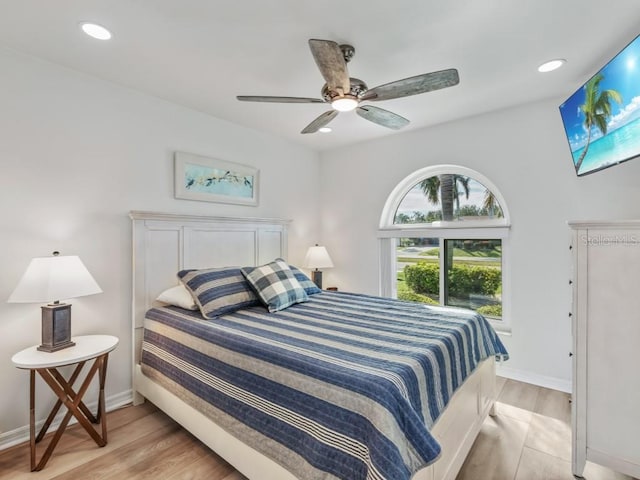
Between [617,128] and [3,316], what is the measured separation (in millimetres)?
3965

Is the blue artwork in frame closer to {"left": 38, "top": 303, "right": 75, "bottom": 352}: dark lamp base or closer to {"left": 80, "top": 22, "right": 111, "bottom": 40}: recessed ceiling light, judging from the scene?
{"left": 80, "top": 22, "right": 111, "bottom": 40}: recessed ceiling light

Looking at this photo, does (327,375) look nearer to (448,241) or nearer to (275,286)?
(275,286)

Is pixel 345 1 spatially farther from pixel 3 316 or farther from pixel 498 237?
pixel 3 316

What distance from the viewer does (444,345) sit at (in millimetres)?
1685

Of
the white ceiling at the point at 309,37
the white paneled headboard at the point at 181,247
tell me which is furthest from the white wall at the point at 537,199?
the white paneled headboard at the point at 181,247

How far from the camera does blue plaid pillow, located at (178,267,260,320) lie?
231cm

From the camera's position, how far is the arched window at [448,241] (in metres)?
3.17

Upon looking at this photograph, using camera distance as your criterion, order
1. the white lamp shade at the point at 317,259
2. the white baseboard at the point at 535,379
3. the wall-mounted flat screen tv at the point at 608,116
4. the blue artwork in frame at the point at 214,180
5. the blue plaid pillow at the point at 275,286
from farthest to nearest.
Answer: the white lamp shade at the point at 317,259
the blue artwork in frame at the point at 214,180
the white baseboard at the point at 535,379
the blue plaid pillow at the point at 275,286
the wall-mounted flat screen tv at the point at 608,116

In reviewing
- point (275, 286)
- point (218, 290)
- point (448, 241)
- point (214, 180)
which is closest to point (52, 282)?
point (218, 290)

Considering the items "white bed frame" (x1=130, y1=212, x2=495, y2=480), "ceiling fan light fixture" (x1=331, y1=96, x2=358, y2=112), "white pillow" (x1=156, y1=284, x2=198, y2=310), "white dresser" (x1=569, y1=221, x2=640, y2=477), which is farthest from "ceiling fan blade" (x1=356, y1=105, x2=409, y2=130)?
"white pillow" (x1=156, y1=284, x2=198, y2=310)

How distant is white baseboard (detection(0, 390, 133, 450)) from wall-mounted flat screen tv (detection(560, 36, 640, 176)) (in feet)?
12.7

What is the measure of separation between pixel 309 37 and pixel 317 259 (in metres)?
2.45

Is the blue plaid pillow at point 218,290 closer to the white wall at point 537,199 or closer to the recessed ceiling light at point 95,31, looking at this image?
the recessed ceiling light at point 95,31

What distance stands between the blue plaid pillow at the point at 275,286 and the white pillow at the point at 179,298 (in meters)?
0.47
